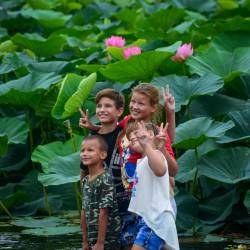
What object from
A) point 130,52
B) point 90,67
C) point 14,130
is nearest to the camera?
point 14,130

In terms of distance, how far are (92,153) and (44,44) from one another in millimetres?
4272

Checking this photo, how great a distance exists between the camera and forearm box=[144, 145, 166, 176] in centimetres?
446

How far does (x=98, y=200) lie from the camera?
191 inches

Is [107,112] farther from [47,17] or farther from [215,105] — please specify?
[47,17]

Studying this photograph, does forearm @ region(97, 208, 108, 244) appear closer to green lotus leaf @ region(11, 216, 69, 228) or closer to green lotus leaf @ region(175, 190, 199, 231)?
green lotus leaf @ region(175, 190, 199, 231)

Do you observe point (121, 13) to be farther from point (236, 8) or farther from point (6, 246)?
point (6, 246)

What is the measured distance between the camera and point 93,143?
4891mm

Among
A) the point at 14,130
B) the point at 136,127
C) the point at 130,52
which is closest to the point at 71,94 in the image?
the point at 14,130

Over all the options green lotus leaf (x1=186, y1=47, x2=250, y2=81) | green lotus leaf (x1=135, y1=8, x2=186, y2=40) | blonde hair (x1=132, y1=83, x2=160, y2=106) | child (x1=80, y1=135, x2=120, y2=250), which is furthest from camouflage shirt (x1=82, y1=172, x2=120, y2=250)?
green lotus leaf (x1=135, y1=8, x2=186, y2=40)

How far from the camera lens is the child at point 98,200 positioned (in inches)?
190

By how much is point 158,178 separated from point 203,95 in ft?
8.03

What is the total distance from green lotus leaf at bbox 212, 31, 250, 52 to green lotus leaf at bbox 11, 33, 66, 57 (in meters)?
1.62

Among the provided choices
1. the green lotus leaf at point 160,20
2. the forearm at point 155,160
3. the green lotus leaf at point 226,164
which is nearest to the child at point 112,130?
the forearm at point 155,160

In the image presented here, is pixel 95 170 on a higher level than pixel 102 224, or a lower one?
higher
